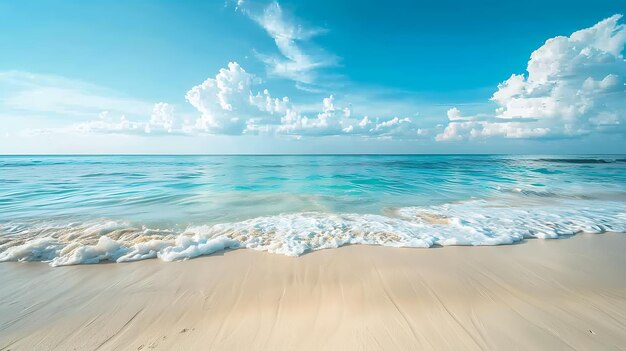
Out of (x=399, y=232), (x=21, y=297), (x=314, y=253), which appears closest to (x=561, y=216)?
(x=399, y=232)

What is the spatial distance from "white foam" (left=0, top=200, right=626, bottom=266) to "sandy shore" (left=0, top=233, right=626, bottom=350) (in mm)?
359

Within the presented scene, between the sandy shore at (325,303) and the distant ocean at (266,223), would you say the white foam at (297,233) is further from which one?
the sandy shore at (325,303)

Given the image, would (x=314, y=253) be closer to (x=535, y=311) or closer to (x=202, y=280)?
(x=202, y=280)

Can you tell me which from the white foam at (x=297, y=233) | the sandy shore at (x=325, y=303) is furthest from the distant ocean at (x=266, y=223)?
the sandy shore at (x=325, y=303)

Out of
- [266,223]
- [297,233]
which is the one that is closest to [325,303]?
[297,233]

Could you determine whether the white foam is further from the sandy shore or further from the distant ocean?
the sandy shore

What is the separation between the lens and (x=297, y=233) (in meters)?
5.87

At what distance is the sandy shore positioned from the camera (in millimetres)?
2498

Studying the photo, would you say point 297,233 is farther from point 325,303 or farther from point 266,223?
point 325,303

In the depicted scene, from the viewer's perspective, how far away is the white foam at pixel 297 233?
4535mm

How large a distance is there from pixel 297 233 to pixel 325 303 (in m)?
2.81

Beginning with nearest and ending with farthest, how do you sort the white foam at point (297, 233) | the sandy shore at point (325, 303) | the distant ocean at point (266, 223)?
the sandy shore at point (325, 303)
the white foam at point (297, 233)
the distant ocean at point (266, 223)

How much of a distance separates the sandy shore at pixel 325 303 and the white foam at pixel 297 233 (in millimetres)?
359

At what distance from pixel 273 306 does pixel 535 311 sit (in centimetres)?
342
